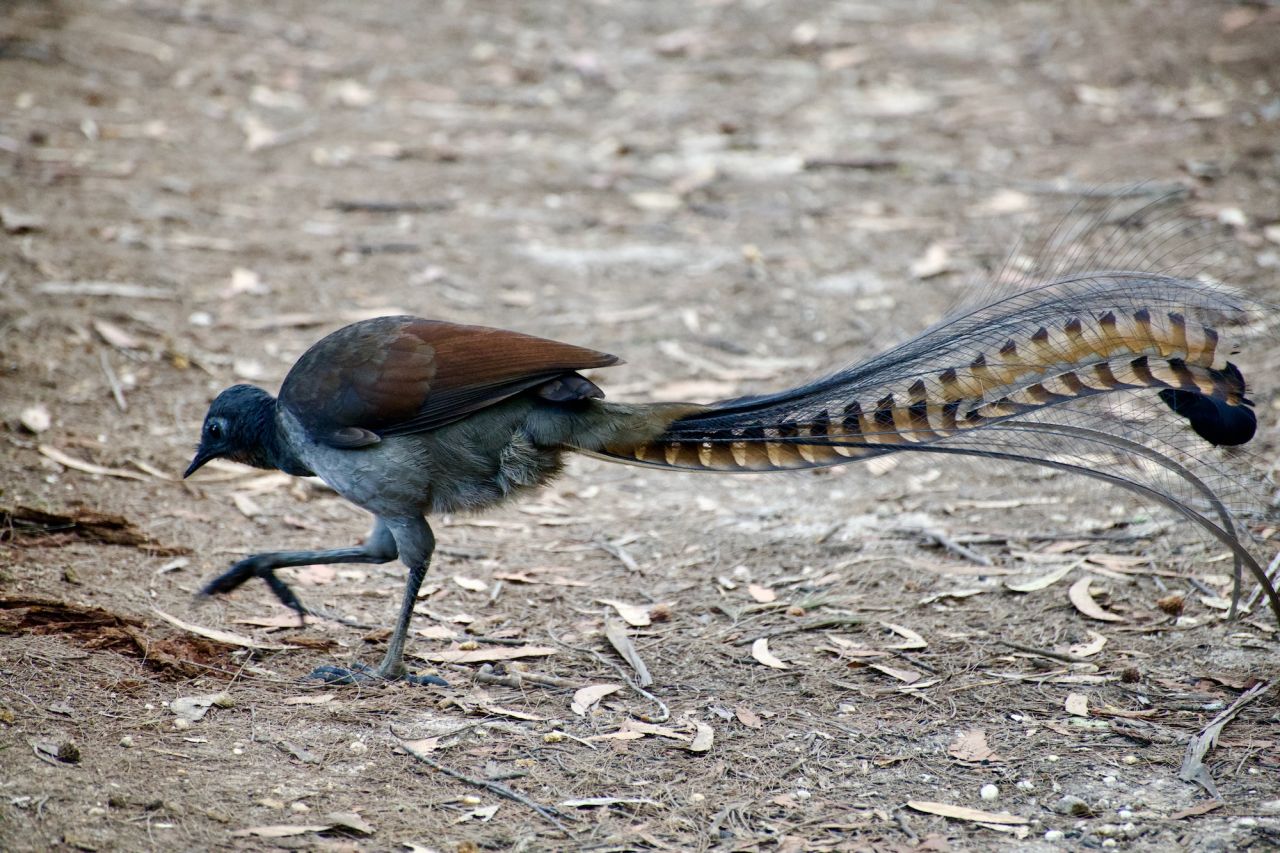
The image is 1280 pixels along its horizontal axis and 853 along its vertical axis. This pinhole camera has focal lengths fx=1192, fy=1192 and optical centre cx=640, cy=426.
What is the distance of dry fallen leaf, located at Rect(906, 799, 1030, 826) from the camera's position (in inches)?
126

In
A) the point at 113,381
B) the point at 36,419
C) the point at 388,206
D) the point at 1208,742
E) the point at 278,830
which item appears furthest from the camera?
the point at 388,206

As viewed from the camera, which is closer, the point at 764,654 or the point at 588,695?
the point at 588,695

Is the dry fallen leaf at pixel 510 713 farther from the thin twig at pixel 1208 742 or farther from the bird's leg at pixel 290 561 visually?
the thin twig at pixel 1208 742

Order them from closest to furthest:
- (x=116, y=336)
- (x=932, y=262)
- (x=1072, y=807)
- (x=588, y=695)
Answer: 1. (x=1072, y=807)
2. (x=588, y=695)
3. (x=116, y=336)
4. (x=932, y=262)

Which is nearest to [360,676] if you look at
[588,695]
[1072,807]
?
[588,695]

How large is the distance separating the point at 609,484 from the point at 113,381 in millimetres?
2506

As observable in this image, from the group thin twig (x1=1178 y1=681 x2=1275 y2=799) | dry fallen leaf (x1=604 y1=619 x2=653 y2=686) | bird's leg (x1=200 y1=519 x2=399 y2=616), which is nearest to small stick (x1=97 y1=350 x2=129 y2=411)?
bird's leg (x1=200 y1=519 x2=399 y2=616)

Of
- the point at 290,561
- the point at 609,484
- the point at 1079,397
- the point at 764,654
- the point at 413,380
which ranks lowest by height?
the point at 609,484

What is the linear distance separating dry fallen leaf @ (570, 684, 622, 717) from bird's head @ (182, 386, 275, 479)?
1469 mm

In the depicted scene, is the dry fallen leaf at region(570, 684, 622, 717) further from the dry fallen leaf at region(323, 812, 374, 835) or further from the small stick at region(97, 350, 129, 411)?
the small stick at region(97, 350, 129, 411)

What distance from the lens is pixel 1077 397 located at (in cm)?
354

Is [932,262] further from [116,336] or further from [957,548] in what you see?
[116,336]

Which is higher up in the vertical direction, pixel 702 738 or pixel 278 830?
pixel 278 830

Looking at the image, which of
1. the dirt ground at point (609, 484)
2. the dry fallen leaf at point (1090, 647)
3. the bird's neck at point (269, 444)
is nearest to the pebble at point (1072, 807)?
the dirt ground at point (609, 484)
